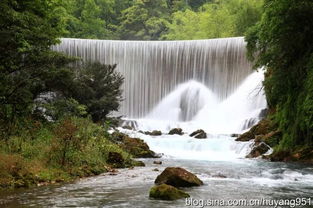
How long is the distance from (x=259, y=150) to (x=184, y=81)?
19.9m

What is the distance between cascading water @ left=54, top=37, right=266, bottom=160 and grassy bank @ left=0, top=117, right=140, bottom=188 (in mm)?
16280

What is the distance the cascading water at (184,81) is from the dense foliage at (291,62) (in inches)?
407

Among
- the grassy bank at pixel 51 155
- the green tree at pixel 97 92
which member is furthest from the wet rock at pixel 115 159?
the green tree at pixel 97 92

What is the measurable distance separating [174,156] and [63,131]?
9000 millimetres

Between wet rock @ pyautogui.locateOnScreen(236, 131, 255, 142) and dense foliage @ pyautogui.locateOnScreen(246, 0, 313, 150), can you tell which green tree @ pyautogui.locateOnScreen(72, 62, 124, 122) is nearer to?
wet rock @ pyautogui.locateOnScreen(236, 131, 255, 142)

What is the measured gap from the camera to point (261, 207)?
356 inches

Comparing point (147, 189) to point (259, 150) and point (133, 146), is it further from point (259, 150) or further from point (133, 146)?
point (259, 150)

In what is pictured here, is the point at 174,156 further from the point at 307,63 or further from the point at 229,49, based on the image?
the point at 229,49

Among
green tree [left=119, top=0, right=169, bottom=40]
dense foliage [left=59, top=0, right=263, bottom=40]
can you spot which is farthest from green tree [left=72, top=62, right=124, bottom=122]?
green tree [left=119, top=0, right=169, bottom=40]

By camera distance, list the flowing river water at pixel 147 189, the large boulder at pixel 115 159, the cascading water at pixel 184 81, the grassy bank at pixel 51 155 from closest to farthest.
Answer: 1. the flowing river water at pixel 147 189
2. the grassy bank at pixel 51 155
3. the large boulder at pixel 115 159
4. the cascading water at pixel 184 81

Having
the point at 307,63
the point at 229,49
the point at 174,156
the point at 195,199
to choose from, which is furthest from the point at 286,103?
the point at 229,49

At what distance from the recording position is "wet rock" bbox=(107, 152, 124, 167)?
53.2ft

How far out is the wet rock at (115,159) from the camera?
1622 centimetres

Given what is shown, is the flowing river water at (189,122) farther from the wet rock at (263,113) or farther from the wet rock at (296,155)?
the wet rock at (296,155)
